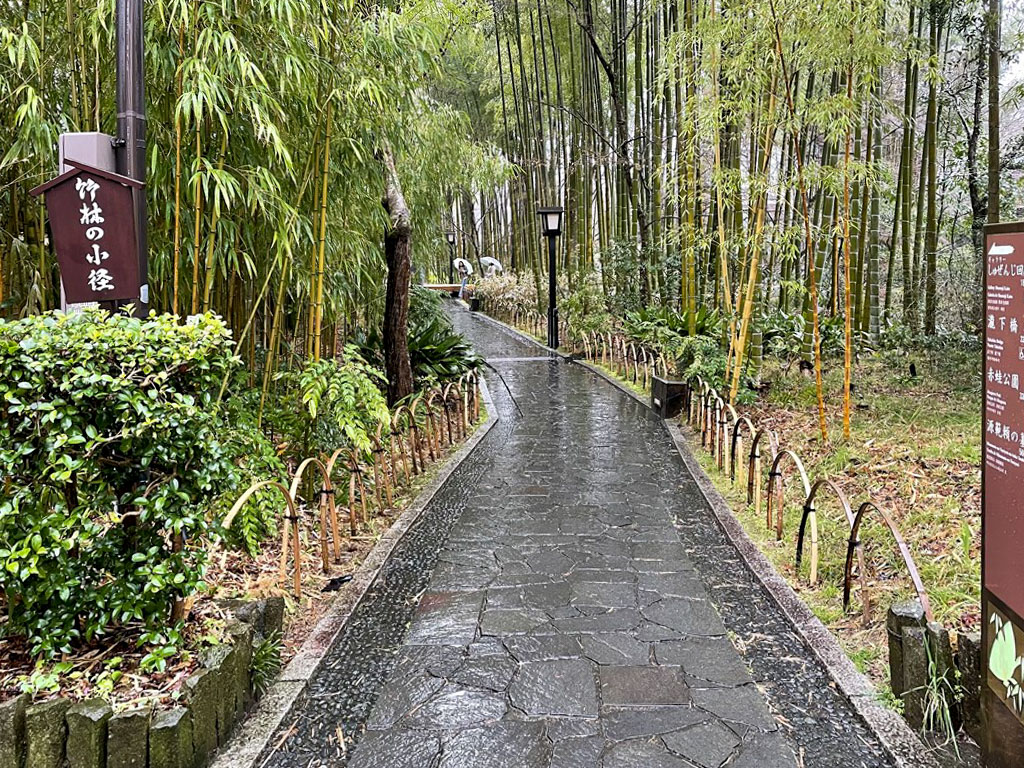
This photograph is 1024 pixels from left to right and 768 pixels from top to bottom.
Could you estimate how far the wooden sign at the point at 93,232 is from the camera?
2596 millimetres

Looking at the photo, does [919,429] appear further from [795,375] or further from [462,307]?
[462,307]

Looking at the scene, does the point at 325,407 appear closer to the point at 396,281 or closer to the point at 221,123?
the point at 221,123

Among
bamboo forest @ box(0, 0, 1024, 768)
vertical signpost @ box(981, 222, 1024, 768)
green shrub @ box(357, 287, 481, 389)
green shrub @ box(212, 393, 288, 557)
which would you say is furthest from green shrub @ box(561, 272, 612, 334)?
vertical signpost @ box(981, 222, 1024, 768)

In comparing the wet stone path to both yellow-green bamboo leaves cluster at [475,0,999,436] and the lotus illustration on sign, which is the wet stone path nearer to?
the lotus illustration on sign

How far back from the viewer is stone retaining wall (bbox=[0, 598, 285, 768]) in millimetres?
1977

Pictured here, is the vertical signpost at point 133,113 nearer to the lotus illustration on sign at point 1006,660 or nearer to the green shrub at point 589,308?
the lotus illustration on sign at point 1006,660

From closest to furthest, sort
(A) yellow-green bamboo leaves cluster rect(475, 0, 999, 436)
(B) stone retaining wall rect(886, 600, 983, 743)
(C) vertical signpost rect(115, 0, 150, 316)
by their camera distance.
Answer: (B) stone retaining wall rect(886, 600, 983, 743) < (C) vertical signpost rect(115, 0, 150, 316) < (A) yellow-green bamboo leaves cluster rect(475, 0, 999, 436)

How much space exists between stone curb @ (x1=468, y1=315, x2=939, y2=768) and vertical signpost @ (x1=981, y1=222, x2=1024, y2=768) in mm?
227

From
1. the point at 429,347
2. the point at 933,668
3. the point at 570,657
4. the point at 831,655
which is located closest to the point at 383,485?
the point at 570,657

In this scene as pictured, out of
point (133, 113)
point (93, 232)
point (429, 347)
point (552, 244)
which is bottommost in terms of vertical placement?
point (429, 347)

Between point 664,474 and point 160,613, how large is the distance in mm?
4014

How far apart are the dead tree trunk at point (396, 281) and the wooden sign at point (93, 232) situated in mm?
3627

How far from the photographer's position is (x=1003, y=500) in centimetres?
201

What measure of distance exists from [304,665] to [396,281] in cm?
439
